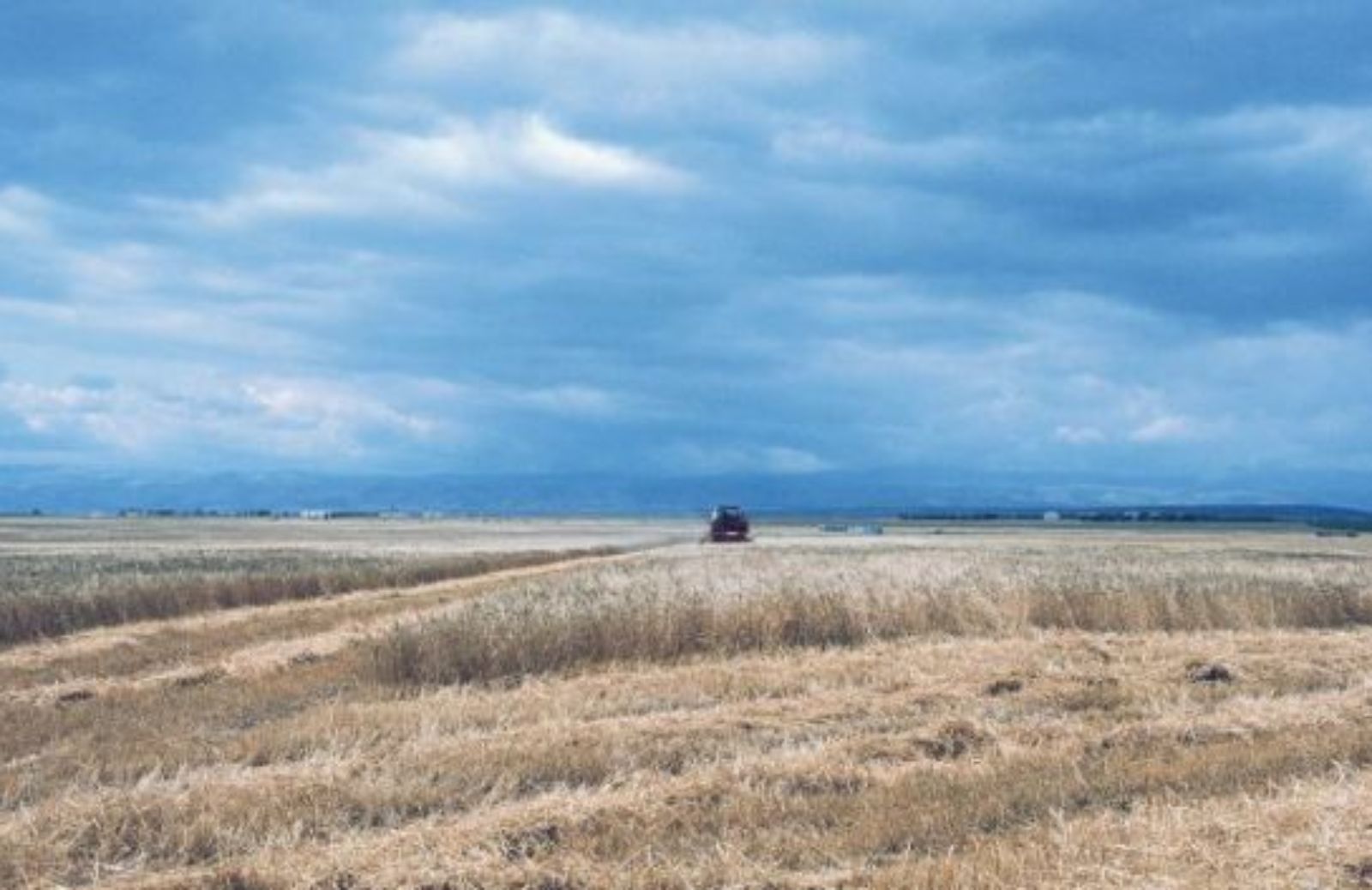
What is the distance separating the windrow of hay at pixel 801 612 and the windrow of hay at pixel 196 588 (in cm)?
1102

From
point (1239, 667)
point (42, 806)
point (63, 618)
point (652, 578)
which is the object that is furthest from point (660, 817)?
point (63, 618)

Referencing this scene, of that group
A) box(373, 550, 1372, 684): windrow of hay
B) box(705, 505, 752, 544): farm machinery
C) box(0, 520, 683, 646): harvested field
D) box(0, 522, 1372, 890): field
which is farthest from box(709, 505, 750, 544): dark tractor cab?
box(0, 522, 1372, 890): field

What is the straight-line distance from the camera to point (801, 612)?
2294cm

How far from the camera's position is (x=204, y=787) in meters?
11.1

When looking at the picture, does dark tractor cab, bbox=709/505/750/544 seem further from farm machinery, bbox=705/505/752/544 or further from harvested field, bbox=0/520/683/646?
harvested field, bbox=0/520/683/646

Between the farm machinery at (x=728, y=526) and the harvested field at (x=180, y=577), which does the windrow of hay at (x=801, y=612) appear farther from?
the farm machinery at (x=728, y=526)

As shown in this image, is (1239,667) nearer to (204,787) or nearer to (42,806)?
(204,787)

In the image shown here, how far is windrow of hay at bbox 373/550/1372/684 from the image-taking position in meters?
20.1

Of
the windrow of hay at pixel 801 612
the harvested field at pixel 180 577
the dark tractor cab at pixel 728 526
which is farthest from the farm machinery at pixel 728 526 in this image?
the windrow of hay at pixel 801 612

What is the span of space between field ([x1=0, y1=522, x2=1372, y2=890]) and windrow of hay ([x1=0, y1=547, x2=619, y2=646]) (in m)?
2.86

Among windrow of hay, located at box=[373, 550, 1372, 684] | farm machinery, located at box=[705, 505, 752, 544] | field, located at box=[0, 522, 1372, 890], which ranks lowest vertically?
field, located at box=[0, 522, 1372, 890]

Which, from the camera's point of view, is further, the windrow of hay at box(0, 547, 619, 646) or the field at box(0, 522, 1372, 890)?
the windrow of hay at box(0, 547, 619, 646)

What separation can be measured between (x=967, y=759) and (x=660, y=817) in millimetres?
3493

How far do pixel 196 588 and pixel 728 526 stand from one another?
51.7m
